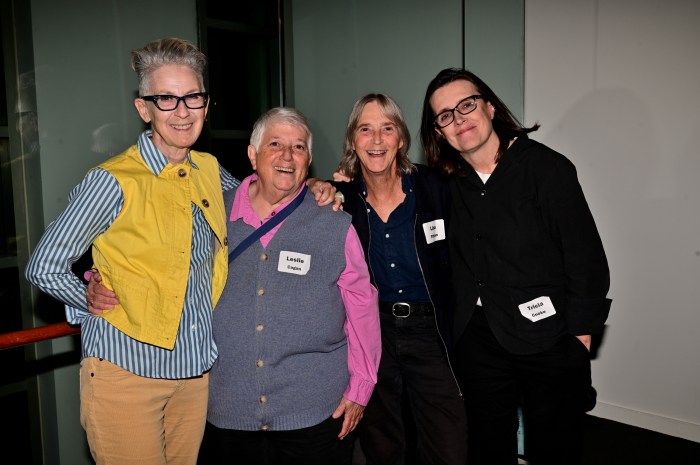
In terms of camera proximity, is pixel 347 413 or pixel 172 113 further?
pixel 347 413

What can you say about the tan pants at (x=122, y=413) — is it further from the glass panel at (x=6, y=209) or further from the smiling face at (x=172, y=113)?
the glass panel at (x=6, y=209)

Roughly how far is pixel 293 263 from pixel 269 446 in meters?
0.67

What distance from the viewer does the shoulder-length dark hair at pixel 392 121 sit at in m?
2.51

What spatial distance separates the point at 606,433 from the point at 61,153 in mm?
4000

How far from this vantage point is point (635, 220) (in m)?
3.69

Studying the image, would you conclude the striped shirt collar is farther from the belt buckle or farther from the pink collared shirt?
the belt buckle

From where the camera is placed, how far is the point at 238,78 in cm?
460

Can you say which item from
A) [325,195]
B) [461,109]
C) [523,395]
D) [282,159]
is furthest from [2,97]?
[523,395]

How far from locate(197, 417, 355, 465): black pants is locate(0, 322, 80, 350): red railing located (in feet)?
2.04

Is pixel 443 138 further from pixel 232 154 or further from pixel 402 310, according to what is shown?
pixel 232 154

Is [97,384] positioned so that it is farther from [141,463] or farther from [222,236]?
[222,236]

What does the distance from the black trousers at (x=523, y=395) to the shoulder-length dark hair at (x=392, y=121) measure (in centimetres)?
76

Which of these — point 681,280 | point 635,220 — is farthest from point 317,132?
point 681,280

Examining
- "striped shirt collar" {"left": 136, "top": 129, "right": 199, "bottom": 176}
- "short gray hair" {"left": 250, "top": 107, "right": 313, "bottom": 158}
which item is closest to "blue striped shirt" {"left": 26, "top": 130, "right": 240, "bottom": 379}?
"striped shirt collar" {"left": 136, "top": 129, "right": 199, "bottom": 176}
